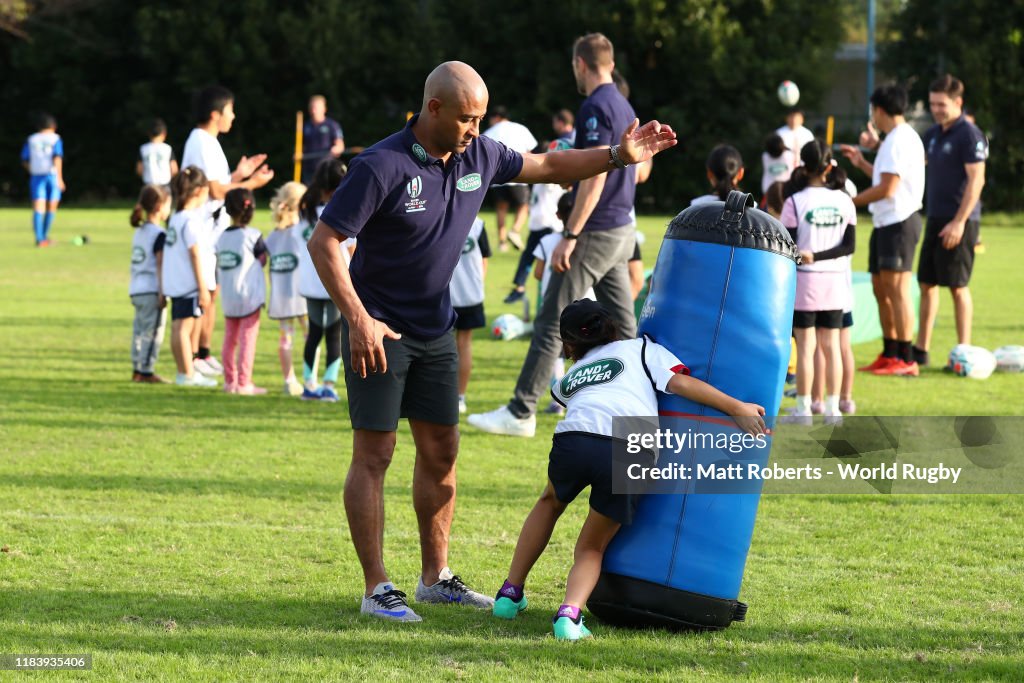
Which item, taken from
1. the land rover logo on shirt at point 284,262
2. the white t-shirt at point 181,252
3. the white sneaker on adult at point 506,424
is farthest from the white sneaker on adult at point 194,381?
the white sneaker on adult at point 506,424

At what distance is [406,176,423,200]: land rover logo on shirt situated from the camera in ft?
14.9

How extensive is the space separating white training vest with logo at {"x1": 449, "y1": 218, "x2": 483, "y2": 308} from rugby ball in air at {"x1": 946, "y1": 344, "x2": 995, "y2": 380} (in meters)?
4.21

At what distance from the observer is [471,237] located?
8.66m

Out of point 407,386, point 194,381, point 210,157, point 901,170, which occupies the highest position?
point 901,170

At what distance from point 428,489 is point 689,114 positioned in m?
31.8

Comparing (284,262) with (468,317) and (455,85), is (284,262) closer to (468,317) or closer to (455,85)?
(468,317)

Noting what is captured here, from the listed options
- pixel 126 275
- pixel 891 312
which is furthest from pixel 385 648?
pixel 126 275

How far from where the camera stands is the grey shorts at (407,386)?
4.71 m

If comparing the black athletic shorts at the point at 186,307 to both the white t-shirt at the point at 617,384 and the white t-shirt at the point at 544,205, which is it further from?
the white t-shirt at the point at 617,384

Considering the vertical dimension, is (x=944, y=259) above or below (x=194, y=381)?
above

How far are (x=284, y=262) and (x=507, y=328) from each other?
138 inches

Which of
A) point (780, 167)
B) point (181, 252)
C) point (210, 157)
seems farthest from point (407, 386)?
Answer: point (780, 167)

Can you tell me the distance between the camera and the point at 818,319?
8328 millimetres

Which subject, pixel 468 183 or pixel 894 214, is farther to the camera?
pixel 894 214
